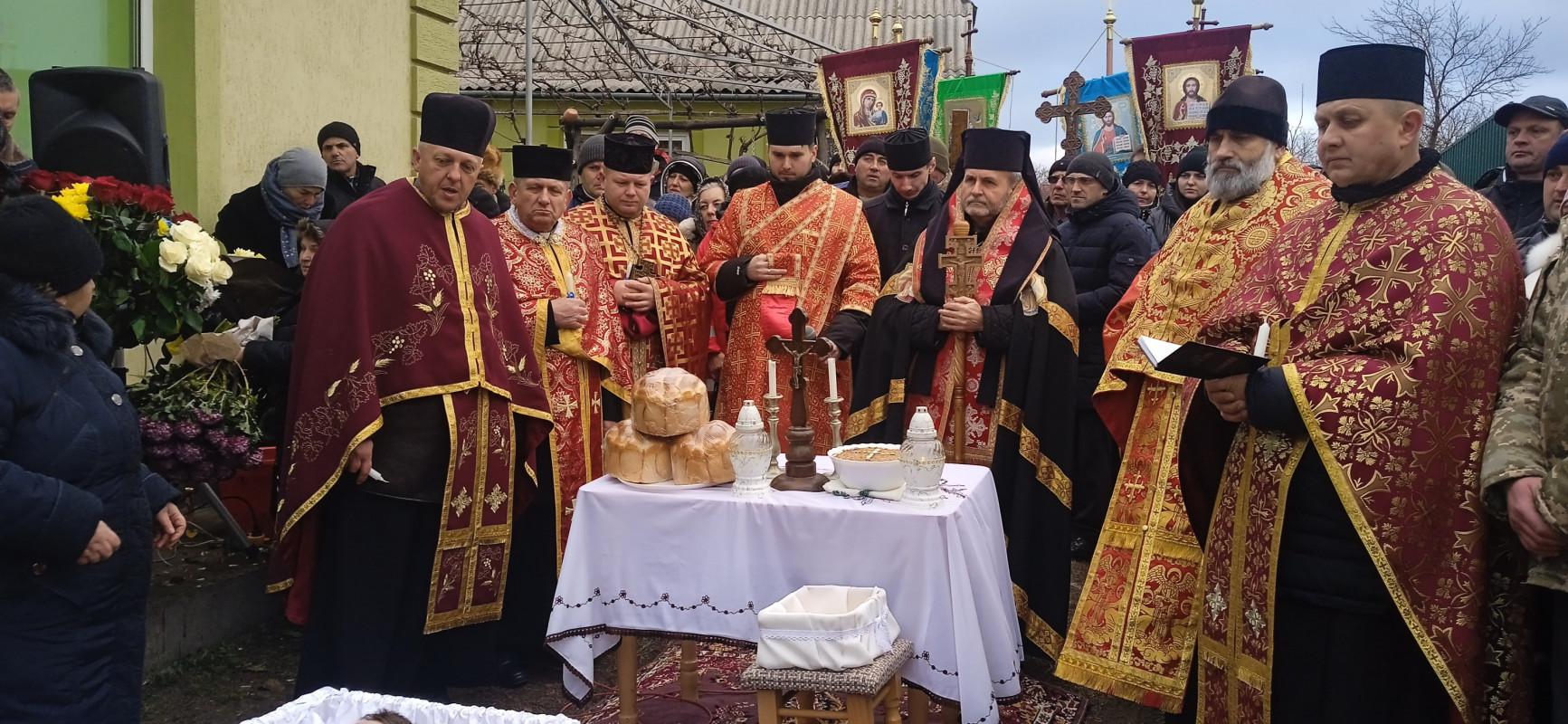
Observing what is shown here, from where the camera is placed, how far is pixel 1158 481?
4359 mm

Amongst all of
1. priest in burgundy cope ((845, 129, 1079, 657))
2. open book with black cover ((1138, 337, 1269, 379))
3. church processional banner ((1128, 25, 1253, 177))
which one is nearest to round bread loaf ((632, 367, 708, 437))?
priest in burgundy cope ((845, 129, 1079, 657))

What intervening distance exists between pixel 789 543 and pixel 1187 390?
131cm

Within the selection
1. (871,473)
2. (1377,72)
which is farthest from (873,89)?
(1377,72)

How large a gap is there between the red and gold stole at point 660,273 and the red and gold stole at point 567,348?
26 centimetres

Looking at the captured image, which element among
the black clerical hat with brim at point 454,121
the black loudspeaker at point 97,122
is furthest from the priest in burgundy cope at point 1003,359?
the black loudspeaker at point 97,122

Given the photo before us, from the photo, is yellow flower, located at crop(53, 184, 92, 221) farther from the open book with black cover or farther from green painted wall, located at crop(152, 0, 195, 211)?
the open book with black cover

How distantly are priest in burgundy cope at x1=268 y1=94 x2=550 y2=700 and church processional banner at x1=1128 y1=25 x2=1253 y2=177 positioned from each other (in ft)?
21.4

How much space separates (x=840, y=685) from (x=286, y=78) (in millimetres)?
5756

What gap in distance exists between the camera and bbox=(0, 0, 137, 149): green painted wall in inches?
243

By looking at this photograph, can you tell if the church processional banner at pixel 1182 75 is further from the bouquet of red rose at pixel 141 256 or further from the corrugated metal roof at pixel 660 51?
the corrugated metal roof at pixel 660 51

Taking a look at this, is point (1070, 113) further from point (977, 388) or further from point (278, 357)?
point (278, 357)

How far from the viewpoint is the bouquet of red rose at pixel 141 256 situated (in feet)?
14.2

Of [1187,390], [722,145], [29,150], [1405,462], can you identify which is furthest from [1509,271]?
[722,145]

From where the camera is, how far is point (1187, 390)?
362 centimetres
